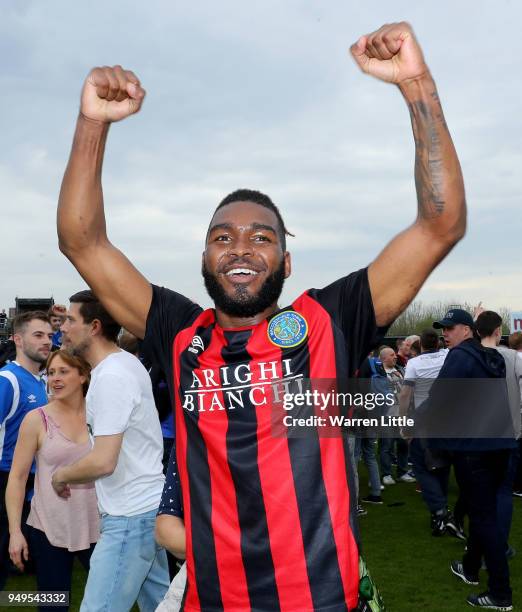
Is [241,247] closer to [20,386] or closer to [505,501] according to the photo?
[20,386]

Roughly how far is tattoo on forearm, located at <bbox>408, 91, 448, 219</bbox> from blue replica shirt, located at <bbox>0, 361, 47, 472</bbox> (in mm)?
4452

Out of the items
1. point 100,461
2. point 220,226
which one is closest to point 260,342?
point 220,226

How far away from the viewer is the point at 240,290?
2406mm

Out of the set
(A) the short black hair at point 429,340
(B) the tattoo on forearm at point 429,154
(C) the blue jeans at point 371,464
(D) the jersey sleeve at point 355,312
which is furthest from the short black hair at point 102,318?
(A) the short black hair at point 429,340

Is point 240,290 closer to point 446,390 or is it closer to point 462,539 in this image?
point 446,390

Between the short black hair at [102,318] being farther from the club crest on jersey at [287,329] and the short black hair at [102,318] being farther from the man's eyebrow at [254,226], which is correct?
the club crest on jersey at [287,329]

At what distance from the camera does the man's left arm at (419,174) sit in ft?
7.13

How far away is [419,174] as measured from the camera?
2.24 m

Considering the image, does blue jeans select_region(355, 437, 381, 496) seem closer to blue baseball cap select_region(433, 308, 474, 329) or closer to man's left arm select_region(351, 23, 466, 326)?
blue baseball cap select_region(433, 308, 474, 329)

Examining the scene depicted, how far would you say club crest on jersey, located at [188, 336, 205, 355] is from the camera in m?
2.43

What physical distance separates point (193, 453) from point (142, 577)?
1578mm

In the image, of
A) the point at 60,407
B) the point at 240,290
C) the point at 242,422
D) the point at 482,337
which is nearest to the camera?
the point at 242,422

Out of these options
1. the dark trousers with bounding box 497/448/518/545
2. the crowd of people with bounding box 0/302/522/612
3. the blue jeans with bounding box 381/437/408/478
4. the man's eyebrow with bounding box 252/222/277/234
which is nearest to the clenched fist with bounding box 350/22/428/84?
the man's eyebrow with bounding box 252/222/277/234

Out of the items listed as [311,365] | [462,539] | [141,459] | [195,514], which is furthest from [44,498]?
[462,539]
